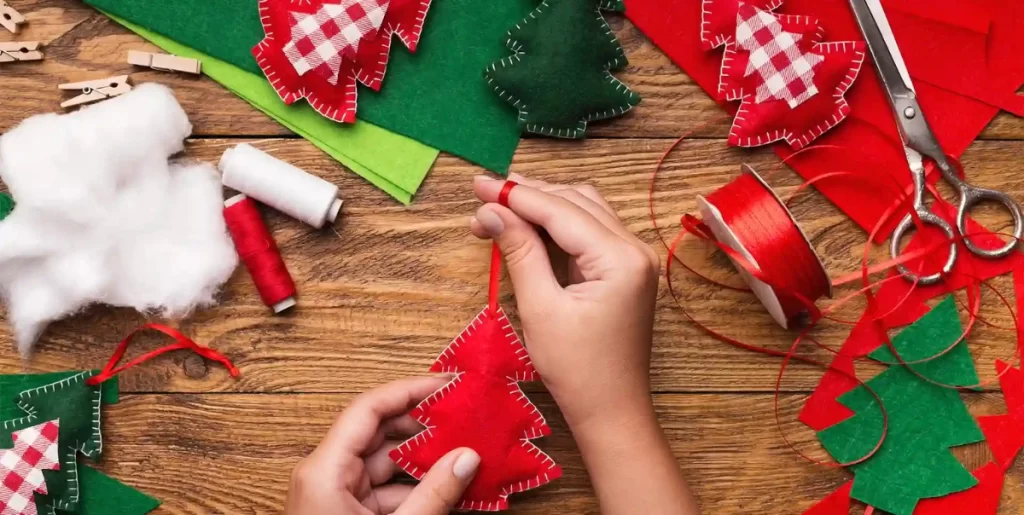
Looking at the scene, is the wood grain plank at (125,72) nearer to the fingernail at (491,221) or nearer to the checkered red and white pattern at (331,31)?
the checkered red and white pattern at (331,31)

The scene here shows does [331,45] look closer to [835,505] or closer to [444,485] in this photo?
[444,485]

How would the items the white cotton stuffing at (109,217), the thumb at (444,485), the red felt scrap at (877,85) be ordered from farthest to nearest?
1. the red felt scrap at (877,85)
2. the white cotton stuffing at (109,217)
3. the thumb at (444,485)

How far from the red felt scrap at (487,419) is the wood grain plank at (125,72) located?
17.5 inches

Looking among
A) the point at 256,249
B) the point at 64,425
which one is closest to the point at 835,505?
the point at 256,249

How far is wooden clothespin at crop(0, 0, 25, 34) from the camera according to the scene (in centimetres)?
142

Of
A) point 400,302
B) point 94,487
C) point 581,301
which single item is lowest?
point 94,487

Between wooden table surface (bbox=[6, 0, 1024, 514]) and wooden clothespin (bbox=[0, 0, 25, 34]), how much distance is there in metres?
0.02

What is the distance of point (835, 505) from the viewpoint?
1.46m

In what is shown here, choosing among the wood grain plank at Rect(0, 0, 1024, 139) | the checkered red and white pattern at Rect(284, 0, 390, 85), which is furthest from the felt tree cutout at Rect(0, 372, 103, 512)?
the checkered red and white pattern at Rect(284, 0, 390, 85)

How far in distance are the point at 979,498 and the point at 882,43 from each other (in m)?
0.85

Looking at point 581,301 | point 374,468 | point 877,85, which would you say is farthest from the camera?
point 877,85

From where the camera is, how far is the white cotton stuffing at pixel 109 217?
4.46ft

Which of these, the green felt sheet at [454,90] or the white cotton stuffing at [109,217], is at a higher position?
the green felt sheet at [454,90]

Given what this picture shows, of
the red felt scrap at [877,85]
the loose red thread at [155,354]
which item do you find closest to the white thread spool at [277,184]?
the loose red thread at [155,354]
